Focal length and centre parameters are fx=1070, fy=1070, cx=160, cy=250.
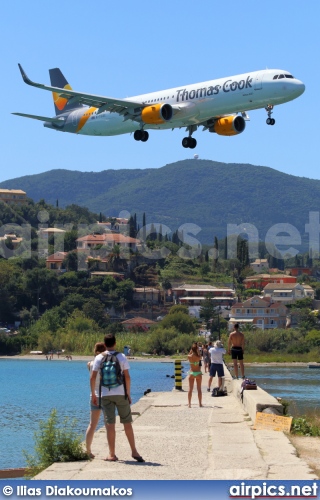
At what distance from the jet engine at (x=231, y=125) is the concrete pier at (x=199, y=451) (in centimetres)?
2261

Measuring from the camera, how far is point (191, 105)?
4088cm

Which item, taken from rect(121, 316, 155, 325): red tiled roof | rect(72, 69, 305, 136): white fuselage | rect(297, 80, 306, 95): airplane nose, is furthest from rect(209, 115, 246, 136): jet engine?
rect(121, 316, 155, 325): red tiled roof

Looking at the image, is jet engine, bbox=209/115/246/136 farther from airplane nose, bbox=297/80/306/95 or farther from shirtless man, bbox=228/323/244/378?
shirtless man, bbox=228/323/244/378

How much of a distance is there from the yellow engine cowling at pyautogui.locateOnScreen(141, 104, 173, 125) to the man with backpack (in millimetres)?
28609

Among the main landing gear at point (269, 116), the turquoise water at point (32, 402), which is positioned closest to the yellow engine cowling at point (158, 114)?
the main landing gear at point (269, 116)

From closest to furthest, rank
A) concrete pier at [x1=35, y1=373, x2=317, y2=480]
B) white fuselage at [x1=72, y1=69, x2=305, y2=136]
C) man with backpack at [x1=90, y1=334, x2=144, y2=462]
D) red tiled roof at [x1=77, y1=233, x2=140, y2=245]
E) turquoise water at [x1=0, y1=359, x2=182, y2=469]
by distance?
1. concrete pier at [x1=35, y1=373, x2=317, y2=480]
2. man with backpack at [x1=90, y1=334, x2=144, y2=462]
3. turquoise water at [x1=0, y1=359, x2=182, y2=469]
4. white fuselage at [x1=72, y1=69, x2=305, y2=136]
5. red tiled roof at [x1=77, y1=233, x2=140, y2=245]

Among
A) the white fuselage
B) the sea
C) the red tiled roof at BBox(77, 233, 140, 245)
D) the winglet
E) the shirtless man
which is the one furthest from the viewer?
the red tiled roof at BBox(77, 233, 140, 245)

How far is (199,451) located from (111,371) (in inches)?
86.1

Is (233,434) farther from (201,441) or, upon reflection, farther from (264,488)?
(264,488)

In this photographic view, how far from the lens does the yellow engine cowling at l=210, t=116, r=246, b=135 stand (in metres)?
42.6

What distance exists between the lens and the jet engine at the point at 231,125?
42.6 meters

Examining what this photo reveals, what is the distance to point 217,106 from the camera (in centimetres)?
3962

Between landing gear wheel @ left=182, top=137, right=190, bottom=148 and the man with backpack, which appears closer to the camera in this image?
the man with backpack

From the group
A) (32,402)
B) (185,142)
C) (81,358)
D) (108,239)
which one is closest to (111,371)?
(32,402)
